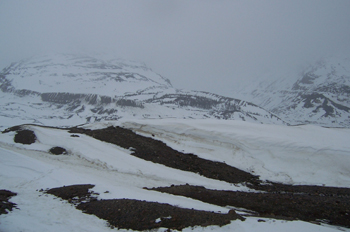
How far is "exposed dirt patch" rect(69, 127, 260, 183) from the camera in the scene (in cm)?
1731

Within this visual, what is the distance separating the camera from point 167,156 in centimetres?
1992

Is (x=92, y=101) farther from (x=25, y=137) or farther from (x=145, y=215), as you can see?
(x=145, y=215)

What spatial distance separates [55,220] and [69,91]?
6005 inches

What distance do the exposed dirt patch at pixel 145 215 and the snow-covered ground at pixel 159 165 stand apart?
0.42 meters

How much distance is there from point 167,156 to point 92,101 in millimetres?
113672

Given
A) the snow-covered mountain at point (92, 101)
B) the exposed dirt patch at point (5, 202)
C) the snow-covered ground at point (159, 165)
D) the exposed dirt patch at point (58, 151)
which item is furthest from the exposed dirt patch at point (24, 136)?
the snow-covered mountain at point (92, 101)

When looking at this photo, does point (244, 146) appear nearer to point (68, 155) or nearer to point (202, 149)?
point (202, 149)

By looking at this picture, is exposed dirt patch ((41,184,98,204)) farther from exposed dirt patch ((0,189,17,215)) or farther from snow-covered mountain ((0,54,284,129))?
snow-covered mountain ((0,54,284,129))

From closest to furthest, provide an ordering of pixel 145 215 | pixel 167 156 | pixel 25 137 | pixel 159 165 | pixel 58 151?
pixel 145 215 → pixel 159 165 → pixel 58 151 → pixel 167 156 → pixel 25 137

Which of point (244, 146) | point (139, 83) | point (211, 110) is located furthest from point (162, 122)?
point (139, 83)

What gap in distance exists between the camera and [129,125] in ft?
86.7

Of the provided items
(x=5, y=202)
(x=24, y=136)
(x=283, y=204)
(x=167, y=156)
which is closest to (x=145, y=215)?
(x=5, y=202)

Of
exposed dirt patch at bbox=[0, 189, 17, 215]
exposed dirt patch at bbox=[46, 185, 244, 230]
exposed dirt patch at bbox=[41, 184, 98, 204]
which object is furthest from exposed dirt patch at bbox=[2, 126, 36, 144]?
exposed dirt patch at bbox=[46, 185, 244, 230]

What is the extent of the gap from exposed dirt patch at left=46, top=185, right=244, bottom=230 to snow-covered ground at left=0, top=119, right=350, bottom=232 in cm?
42
